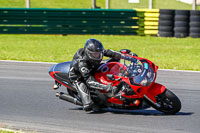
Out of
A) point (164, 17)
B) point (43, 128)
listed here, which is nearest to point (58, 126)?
point (43, 128)

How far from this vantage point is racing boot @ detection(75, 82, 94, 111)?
7141 mm

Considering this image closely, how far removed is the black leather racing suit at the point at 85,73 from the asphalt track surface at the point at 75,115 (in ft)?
1.26

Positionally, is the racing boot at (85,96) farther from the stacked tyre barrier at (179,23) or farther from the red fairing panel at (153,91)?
the stacked tyre barrier at (179,23)

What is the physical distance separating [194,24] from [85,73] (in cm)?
1311

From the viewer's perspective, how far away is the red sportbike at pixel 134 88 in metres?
6.55

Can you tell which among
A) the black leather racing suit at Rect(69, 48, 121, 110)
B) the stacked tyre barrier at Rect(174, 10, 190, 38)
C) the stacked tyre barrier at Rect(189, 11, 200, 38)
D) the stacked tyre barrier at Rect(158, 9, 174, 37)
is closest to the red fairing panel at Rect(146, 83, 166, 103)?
the black leather racing suit at Rect(69, 48, 121, 110)

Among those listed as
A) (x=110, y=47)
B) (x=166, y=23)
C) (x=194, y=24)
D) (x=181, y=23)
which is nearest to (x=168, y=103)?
(x=110, y=47)

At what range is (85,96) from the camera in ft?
23.6

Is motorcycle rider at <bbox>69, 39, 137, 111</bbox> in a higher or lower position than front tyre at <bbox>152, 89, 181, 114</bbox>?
higher

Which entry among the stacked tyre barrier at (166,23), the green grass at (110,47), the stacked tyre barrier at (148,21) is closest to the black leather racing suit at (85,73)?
the green grass at (110,47)

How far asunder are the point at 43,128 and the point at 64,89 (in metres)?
3.41

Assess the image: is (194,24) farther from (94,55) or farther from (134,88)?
(134,88)

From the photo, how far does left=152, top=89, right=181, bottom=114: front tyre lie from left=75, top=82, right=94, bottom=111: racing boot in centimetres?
107

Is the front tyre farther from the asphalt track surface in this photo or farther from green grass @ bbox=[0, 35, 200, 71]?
green grass @ bbox=[0, 35, 200, 71]
